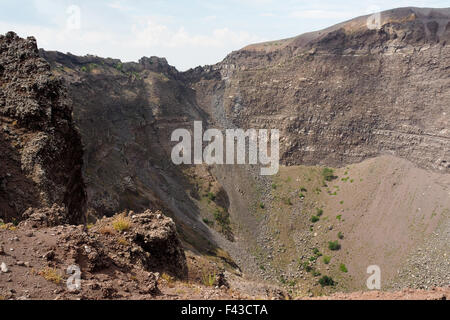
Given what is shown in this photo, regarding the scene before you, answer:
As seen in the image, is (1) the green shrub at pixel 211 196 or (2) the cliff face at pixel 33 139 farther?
(1) the green shrub at pixel 211 196

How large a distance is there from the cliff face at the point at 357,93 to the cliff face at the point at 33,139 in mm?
40400

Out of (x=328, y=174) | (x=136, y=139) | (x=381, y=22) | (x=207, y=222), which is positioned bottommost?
Answer: (x=207, y=222)

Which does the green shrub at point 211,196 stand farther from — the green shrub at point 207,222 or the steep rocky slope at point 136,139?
the green shrub at point 207,222

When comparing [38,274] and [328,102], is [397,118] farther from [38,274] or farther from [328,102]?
[38,274]

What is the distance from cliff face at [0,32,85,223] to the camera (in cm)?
1043

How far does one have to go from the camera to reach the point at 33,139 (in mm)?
11477

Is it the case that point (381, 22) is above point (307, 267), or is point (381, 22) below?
above

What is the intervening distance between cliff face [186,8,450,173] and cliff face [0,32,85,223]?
133ft

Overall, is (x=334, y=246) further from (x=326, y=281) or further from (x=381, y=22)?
(x=381, y=22)

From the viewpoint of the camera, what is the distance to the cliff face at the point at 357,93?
43.0 m

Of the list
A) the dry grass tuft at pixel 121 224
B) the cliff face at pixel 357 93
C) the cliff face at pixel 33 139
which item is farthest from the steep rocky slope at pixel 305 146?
the dry grass tuft at pixel 121 224

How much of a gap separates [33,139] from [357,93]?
46.7 meters

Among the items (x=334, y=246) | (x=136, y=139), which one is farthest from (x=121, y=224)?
(x=136, y=139)

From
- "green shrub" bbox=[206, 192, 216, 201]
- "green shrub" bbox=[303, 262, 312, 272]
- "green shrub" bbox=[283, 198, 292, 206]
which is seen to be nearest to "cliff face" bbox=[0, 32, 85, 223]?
"green shrub" bbox=[303, 262, 312, 272]
